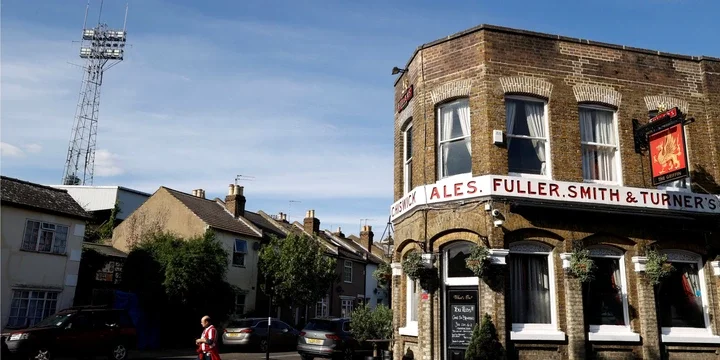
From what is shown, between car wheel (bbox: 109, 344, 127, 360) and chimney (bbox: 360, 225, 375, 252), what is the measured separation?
3269 cm

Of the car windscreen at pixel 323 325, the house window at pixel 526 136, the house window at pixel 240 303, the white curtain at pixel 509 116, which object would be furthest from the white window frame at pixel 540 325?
the house window at pixel 240 303

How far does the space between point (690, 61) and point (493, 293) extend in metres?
8.49

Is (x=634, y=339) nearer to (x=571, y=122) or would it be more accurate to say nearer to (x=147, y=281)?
(x=571, y=122)

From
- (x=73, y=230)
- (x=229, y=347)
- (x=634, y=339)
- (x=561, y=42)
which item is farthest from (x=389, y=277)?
(x=73, y=230)

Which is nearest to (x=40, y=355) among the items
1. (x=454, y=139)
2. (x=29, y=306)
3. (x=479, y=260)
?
(x=29, y=306)

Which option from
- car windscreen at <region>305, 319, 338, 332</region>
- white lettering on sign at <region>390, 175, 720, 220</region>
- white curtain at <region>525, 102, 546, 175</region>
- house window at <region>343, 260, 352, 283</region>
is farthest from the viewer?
house window at <region>343, 260, 352, 283</region>

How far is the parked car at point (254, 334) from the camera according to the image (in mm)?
22891

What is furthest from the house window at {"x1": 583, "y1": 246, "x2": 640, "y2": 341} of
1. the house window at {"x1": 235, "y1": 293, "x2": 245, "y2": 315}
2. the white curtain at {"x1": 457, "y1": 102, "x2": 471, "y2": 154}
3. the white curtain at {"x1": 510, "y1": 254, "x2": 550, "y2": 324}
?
the house window at {"x1": 235, "y1": 293, "x2": 245, "y2": 315}

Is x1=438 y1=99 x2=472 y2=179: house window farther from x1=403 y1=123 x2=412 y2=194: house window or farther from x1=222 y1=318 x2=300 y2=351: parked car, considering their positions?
x1=222 y1=318 x2=300 y2=351: parked car

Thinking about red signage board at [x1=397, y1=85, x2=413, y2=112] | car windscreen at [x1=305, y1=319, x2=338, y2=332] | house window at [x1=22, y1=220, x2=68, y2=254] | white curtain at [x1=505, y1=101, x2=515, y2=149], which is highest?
red signage board at [x1=397, y1=85, x2=413, y2=112]

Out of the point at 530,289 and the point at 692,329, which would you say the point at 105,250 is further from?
the point at 692,329

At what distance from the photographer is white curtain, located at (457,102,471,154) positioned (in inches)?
529

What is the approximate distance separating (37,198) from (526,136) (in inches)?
766

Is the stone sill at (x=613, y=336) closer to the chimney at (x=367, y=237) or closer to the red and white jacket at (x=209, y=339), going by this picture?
the red and white jacket at (x=209, y=339)
